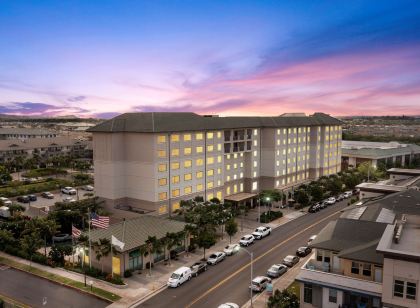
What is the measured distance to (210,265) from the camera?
56.9 metres

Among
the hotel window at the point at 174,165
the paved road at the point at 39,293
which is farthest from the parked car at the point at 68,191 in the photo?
the paved road at the point at 39,293

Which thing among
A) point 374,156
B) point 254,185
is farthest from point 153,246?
point 374,156

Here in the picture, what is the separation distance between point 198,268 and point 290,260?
14.3 m

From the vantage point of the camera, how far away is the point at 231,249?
61906mm

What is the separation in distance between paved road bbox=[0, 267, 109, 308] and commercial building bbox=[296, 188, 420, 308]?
83.2ft

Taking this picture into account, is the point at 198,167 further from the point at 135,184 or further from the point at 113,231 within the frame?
the point at 113,231

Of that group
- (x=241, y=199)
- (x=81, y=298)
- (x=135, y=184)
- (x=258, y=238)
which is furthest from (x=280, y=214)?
(x=81, y=298)

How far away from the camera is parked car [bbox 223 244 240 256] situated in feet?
201

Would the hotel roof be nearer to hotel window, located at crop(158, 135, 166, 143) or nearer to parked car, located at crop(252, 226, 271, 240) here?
hotel window, located at crop(158, 135, 166, 143)

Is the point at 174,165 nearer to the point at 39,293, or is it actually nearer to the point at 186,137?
the point at 186,137

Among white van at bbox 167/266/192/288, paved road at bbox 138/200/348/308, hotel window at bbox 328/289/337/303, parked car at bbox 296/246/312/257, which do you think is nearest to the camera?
hotel window at bbox 328/289/337/303

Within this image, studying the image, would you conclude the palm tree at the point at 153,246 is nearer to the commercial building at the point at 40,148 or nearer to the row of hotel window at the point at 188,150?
the row of hotel window at the point at 188,150

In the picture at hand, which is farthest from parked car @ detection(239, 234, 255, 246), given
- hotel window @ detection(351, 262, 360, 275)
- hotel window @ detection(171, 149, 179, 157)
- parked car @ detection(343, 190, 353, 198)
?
parked car @ detection(343, 190, 353, 198)

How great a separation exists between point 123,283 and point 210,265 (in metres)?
13.8
